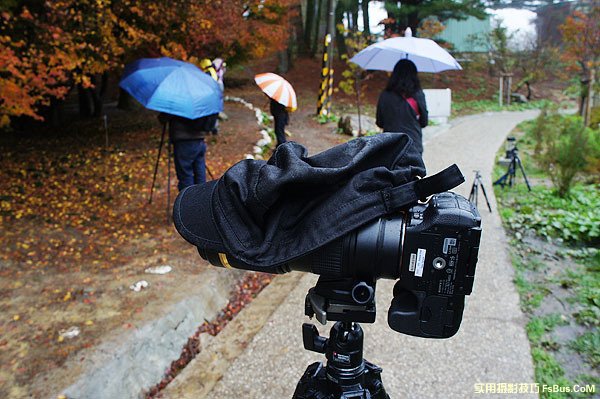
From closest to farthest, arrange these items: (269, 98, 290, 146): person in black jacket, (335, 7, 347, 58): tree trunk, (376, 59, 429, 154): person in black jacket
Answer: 1. (376, 59, 429, 154): person in black jacket
2. (269, 98, 290, 146): person in black jacket
3. (335, 7, 347, 58): tree trunk

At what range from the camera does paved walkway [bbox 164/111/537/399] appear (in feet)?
9.46

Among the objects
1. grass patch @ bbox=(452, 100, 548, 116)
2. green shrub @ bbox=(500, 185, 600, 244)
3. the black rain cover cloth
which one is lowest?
grass patch @ bbox=(452, 100, 548, 116)

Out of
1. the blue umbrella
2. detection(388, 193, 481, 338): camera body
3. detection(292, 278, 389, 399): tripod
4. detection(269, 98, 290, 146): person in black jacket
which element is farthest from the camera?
detection(269, 98, 290, 146): person in black jacket

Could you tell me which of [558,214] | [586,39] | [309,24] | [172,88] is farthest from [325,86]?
[309,24]

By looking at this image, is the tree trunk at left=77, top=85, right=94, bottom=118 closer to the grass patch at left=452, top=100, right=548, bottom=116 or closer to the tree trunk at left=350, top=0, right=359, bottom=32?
the tree trunk at left=350, top=0, right=359, bottom=32

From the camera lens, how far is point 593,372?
2.98 meters

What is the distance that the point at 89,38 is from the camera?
693cm

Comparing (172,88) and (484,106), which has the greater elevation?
(172,88)

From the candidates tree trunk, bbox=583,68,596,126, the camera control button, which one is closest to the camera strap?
the camera control button

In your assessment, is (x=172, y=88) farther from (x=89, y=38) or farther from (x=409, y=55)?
(x=89, y=38)

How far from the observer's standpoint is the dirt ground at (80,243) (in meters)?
3.17

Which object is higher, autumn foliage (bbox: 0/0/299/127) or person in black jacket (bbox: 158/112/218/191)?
autumn foliage (bbox: 0/0/299/127)

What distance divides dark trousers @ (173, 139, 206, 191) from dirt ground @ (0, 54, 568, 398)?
2.20ft

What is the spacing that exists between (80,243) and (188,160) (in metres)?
1.43
